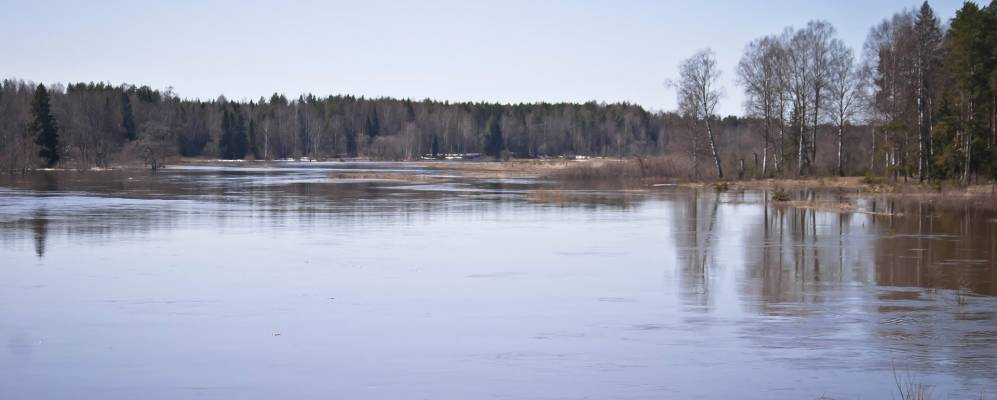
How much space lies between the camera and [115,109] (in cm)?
12862

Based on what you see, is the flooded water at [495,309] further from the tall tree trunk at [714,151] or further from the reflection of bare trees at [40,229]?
the tall tree trunk at [714,151]

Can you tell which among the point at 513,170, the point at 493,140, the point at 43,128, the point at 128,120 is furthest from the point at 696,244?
the point at 493,140

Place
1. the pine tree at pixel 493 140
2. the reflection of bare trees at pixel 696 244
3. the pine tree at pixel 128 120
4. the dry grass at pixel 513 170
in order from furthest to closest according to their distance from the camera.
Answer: the pine tree at pixel 493 140 → the pine tree at pixel 128 120 → the dry grass at pixel 513 170 → the reflection of bare trees at pixel 696 244

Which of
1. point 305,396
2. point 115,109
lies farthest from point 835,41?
point 115,109

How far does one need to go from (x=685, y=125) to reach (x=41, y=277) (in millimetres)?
49938

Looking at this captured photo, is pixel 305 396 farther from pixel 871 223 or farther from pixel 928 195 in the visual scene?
pixel 928 195

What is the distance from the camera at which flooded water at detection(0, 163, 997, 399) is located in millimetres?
10414

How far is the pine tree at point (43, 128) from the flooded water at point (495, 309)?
63.9 m

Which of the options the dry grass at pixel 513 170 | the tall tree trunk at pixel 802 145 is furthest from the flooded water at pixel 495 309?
the dry grass at pixel 513 170

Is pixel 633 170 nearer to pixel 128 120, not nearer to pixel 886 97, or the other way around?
pixel 886 97

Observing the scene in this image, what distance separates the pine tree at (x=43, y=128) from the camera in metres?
87.2

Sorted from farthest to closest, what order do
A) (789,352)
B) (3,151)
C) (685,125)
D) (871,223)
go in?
1. (3,151)
2. (685,125)
3. (871,223)
4. (789,352)

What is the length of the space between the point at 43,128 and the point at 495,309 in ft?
277

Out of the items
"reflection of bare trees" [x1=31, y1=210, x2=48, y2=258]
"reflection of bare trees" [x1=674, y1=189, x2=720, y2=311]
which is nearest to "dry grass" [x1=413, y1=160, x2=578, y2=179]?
"reflection of bare trees" [x1=674, y1=189, x2=720, y2=311]
